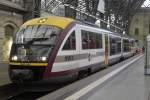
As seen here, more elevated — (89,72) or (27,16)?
(27,16)

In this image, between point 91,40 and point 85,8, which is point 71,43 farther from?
point 85,8

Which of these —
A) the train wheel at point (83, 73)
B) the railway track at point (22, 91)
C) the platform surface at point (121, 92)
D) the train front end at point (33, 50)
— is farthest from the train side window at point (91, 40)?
the platform surface at point (121, 92)

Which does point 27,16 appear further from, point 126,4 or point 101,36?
point 126,4

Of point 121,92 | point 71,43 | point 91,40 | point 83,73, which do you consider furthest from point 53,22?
point 121,92

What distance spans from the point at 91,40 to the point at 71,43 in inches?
158

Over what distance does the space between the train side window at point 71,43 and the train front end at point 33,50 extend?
23.2 inches

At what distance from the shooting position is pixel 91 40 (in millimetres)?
20391

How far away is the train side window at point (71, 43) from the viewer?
626 inches

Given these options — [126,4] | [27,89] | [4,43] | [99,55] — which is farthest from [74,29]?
[126,4]

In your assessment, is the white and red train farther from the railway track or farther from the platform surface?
the platform surface

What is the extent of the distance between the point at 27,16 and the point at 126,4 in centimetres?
3817

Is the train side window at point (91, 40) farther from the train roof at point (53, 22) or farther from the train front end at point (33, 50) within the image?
the train front end at point (33, 50)

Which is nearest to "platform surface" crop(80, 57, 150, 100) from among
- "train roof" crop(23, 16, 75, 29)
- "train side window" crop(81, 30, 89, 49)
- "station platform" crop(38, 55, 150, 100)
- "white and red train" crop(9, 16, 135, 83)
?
"station platform" crop(38, 55, 150, 100)

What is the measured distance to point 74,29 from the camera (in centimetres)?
1697
